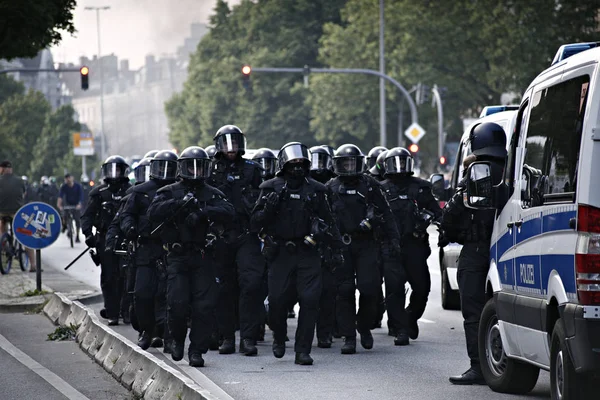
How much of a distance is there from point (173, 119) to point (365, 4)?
30.6 m

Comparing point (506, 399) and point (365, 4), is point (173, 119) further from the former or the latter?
point (506, 399)

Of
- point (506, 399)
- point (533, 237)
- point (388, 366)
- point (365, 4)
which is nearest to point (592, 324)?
point (533, 237)

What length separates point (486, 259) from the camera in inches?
385

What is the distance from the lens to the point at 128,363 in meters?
10.2

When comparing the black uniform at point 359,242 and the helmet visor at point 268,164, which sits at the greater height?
the helmet visor at point 268,164

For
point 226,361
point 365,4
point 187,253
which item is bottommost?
point 226,361

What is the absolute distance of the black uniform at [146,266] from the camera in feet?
40.0

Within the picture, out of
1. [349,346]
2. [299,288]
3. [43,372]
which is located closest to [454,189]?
[349,346]

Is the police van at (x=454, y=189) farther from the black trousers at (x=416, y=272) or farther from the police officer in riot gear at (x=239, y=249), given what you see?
the police officer in riot gear at (x=239, y=249)

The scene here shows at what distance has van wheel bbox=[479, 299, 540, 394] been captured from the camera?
9102 mm

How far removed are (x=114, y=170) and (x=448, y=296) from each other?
4392mm

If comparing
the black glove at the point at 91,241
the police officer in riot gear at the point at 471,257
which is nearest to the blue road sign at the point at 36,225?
the black glove at the point at 91,241

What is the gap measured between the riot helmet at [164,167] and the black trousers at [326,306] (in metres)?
1.74

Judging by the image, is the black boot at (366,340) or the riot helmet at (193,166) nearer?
the riot helmet at (193,166)
